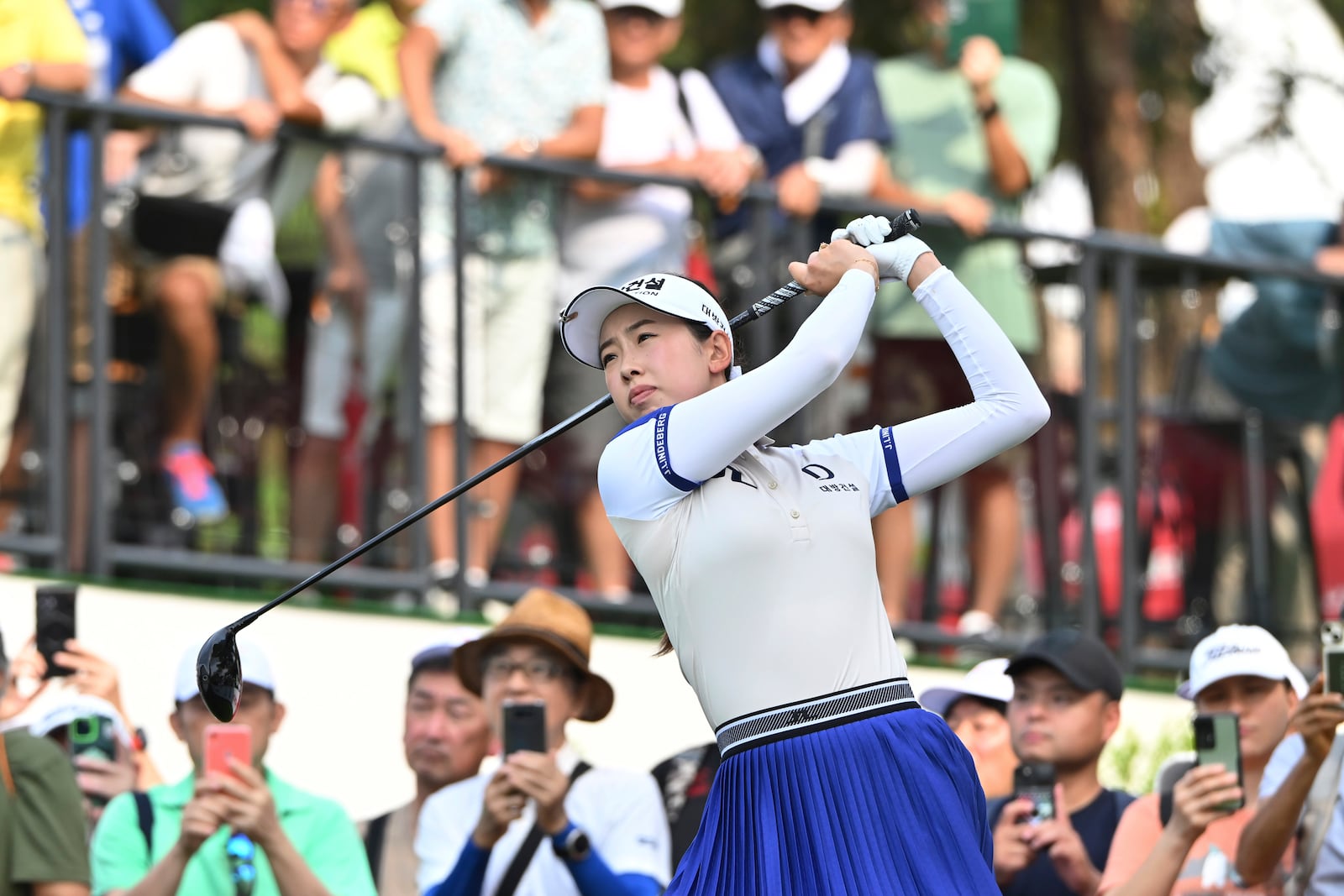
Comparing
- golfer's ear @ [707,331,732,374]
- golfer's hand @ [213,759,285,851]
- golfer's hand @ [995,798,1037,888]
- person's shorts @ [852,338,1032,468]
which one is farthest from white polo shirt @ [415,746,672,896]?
person's shorts @ [852,338,1032,468]

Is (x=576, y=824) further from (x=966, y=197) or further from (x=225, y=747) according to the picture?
(x=966, y=197)

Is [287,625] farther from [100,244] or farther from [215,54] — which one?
[215,54]

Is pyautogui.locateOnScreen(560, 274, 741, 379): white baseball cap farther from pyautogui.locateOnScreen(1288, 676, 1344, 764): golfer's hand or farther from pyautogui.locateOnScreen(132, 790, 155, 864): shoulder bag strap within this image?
pyautogui.locateOnScreen(132, 790, 155, 864): shoulder bag strap

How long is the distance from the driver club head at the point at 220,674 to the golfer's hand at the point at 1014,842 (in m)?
2.25

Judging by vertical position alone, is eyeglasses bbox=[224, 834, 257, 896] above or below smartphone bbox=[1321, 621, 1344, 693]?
below

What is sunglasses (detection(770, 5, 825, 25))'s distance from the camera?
9.39 metres

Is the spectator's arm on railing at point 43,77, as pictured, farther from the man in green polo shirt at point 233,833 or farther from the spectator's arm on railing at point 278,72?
the man in green polo shirt at point 233,833

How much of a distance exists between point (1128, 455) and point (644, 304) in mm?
5507

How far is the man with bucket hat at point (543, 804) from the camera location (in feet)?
21.2

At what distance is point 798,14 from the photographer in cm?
940

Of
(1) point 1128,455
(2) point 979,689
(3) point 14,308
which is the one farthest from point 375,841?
(1) point 1128,455

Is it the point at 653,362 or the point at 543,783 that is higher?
the point at 653,362

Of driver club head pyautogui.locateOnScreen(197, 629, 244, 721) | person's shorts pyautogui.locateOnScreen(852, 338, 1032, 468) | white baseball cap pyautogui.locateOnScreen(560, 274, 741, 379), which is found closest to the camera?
white baseball cap pyautogui.locateOnScreen(560, 274, 741, 379)

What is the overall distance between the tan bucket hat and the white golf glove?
8.16ft
